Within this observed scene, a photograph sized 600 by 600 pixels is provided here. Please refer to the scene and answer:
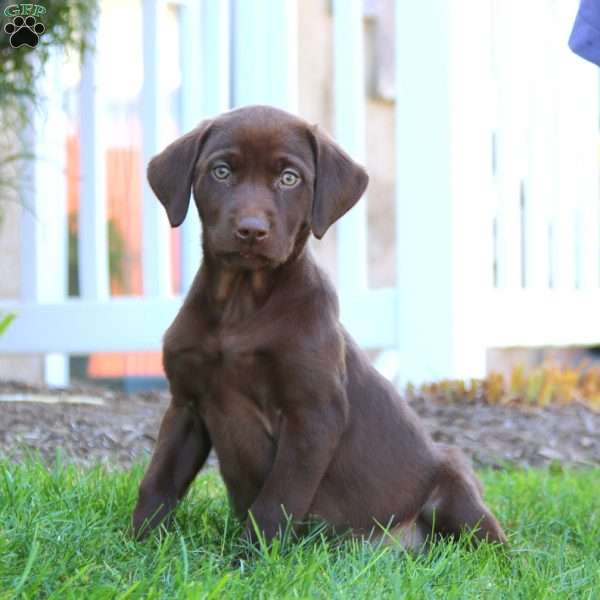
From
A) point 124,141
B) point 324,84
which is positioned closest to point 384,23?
point 324,84

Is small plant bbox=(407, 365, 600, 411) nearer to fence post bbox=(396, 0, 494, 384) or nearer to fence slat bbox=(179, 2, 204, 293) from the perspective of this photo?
fence post bbox=(396, 0, 494, 384)

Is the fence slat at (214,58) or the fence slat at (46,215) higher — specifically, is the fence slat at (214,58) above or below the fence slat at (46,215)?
above

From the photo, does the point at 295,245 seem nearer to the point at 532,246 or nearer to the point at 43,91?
the point at 43,91

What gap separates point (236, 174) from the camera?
3.07 m

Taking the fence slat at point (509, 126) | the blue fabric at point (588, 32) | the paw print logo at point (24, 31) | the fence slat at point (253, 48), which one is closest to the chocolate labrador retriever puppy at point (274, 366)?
the blue fabric at point (588, 32)

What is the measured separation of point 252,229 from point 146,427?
2.23 metres

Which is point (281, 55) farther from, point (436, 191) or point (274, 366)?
point (274, 366)

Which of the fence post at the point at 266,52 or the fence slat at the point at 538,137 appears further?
the fence slat at the point at 538,137

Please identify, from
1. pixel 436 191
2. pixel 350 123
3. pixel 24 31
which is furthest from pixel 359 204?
pixel 24 31

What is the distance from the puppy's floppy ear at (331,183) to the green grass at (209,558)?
831mm

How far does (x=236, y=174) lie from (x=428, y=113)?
349 cm

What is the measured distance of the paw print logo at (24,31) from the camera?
15.8 ft

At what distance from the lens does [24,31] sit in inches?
191

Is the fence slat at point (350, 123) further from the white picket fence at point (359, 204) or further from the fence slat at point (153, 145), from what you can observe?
the fence slat at point (153, 145)
